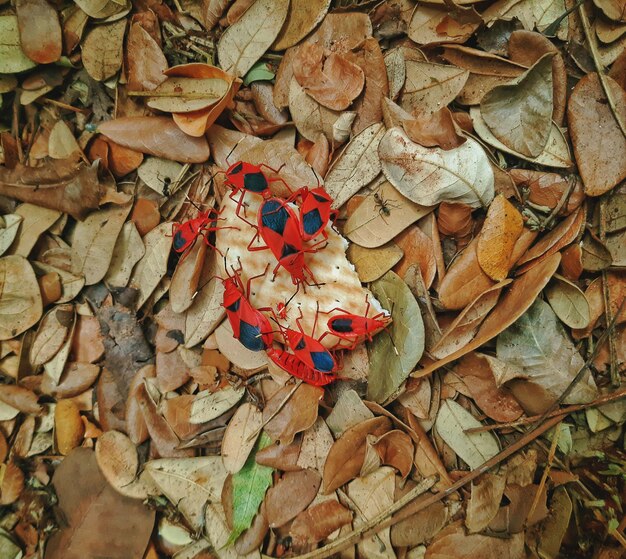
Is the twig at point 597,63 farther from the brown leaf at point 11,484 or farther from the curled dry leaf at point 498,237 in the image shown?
the brown leaf at point 11,484

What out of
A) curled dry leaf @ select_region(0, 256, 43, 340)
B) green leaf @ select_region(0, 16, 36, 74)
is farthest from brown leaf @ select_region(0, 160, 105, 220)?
green leaf @ select_region(0, 16, 36, 74)

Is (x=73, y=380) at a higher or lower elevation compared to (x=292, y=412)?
lower

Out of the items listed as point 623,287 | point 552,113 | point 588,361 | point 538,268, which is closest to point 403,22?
point 552,113

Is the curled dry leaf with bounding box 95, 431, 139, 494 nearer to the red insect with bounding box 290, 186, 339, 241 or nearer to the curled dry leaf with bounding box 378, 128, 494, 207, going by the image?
the red insect with bounding box 290, 186, 339, 241

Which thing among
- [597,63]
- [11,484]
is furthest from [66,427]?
[597,63]

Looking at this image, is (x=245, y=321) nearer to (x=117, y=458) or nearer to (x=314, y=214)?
(x=314, y=214)

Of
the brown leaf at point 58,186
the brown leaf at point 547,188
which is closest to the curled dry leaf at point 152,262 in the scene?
the brown leaf at point 58,186
